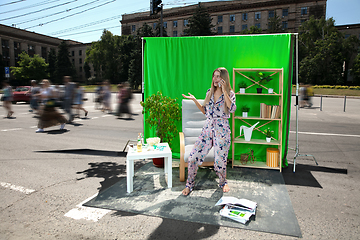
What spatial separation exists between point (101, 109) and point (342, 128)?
9509 mm

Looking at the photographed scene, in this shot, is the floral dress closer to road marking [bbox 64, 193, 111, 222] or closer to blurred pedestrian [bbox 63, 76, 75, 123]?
road marking [bbox 64, 193, 111, 222]

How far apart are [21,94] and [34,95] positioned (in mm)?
83

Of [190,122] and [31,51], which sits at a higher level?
[31,51]

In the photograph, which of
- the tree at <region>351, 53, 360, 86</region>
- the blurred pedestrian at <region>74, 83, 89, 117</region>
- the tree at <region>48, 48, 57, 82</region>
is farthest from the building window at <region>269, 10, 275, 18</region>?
the tree at <region>48, 48, 57, 82</region>

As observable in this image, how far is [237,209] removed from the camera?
3195mm

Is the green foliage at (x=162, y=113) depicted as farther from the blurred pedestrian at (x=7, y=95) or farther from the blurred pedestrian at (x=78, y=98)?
the blurred pedestrian at (x=7, y=95)

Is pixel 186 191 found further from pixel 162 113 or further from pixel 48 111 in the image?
pixel 48 111

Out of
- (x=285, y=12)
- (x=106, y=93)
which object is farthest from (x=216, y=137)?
(x=285, y=12)

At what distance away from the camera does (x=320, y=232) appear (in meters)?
2.70

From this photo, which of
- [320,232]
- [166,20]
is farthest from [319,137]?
[166,20]

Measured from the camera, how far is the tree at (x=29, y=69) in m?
1.60

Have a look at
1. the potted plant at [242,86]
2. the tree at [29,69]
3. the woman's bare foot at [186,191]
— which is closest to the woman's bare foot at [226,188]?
the woman's bare foot at [186,191]

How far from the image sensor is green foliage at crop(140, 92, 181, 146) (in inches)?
191

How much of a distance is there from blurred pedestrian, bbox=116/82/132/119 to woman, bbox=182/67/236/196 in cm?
207
